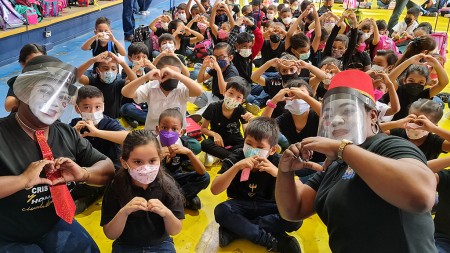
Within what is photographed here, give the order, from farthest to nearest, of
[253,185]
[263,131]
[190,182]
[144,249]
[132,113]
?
[132,113] → [190,182] → [253,185] → [263,131] → [144,249]

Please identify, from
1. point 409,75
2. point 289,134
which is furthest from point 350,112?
point 409,75

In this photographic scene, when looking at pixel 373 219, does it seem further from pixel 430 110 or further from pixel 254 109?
pixel 254 109

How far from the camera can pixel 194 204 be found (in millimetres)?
3098

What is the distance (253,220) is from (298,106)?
3.29 ft

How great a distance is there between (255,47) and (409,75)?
2451 millimetres

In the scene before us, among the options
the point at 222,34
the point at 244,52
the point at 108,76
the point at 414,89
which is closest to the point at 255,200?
the point at 108,76

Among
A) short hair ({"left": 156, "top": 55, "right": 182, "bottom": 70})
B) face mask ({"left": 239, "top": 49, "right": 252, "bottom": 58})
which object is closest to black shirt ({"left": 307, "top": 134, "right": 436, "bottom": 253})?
short hair ({"left": 156, "top": 55, "right": 182, "bottom": 70})

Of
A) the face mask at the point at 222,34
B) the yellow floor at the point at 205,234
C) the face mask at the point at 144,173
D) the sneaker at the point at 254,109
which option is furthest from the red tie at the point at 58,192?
the face mask at the point at 222,34

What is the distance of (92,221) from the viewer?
116 inches

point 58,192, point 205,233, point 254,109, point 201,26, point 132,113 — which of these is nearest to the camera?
point 58,192

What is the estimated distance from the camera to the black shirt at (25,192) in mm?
1870

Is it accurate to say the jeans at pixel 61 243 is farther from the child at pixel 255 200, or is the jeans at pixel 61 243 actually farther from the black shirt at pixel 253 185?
the black shirt at pixel 253 185

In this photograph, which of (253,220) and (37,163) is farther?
(253,220)

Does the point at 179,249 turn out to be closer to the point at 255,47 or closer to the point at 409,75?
the point at 409,75
